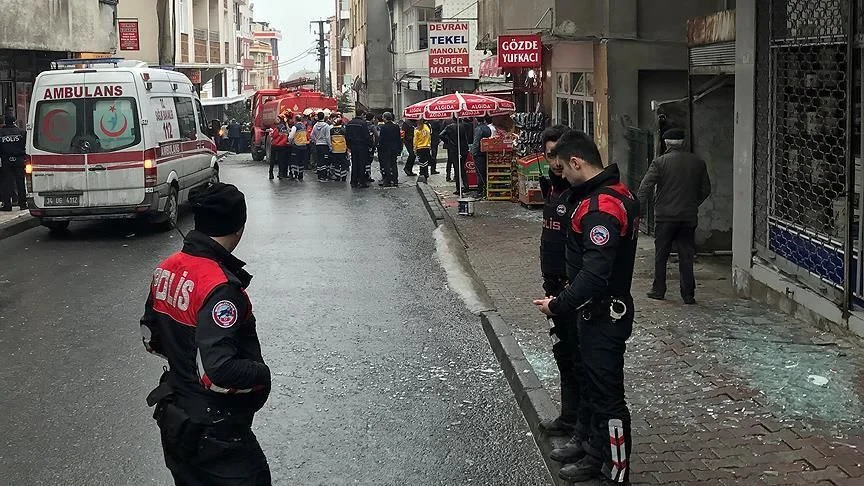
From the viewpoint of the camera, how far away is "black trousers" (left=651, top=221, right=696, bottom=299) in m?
9.77

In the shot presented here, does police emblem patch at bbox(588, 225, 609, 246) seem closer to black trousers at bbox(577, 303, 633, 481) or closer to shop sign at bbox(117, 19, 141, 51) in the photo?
black trousers at bbox(577, 303, 633, 481)

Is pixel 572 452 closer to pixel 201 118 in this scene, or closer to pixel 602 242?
pixel 602 242

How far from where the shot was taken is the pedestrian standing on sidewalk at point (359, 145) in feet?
76.6

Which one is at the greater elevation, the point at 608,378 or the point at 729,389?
the point at 608,378

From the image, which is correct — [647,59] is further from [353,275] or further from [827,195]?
[827,195]

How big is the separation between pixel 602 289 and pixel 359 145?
1878cm

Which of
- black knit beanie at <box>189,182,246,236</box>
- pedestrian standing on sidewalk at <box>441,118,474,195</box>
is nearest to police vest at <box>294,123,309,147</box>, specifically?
pedestrian standing on sidewalk at <box>441,118,474,195</box>

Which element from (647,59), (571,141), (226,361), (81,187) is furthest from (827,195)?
(81,187)

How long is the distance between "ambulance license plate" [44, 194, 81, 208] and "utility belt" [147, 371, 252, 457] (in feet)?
39.8

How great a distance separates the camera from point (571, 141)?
5.38 m

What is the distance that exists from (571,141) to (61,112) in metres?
11.8

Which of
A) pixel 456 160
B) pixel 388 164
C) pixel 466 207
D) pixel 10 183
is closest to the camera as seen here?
pixel 466 207

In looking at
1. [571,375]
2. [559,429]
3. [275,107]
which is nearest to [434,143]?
[275,107]

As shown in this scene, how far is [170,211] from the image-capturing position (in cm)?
1623
